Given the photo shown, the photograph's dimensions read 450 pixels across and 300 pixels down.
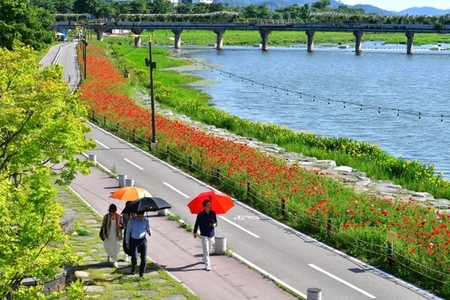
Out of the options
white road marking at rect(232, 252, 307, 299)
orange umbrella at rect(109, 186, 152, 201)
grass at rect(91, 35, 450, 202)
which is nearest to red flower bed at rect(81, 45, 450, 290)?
white road marking at rect(232, 252, 307, 299)

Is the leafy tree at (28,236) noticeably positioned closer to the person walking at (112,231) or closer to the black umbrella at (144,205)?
the black umbrella at (144,205)

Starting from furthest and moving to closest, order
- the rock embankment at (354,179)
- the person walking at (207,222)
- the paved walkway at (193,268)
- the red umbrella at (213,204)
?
1. the rock embankment at (354,179)
2. the red umbrella at (213,204)
3. the person walking at (207,222)
4. the paved walkway at (193,268)

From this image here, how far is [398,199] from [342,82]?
66.6 meters

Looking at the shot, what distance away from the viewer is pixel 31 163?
17766 mm

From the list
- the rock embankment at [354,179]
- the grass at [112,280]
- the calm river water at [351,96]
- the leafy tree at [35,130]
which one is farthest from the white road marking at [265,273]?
the calm river water at [351,96]

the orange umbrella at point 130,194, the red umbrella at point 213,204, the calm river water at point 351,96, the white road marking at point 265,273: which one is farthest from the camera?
the calm river water at point 351,96

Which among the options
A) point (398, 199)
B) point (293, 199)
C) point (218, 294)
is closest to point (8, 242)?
point (218, 294)

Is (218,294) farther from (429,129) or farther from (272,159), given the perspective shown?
(429,129)

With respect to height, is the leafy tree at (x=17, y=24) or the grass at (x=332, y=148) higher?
the leafy tree at (x=17, y=24)

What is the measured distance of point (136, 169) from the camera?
1356 inches

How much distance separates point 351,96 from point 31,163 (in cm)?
6551

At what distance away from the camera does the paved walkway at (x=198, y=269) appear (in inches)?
706

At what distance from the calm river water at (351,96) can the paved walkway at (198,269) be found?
76.1 feet

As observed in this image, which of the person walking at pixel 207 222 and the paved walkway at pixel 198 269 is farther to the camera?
the person walking at pixel 207 222
